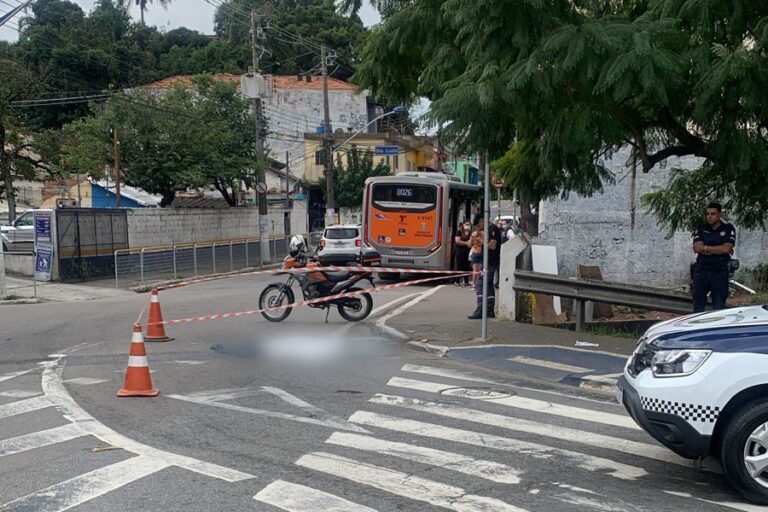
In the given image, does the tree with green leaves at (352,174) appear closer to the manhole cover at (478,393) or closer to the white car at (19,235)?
the white car at (19,235)

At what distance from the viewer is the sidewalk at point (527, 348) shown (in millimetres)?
10109

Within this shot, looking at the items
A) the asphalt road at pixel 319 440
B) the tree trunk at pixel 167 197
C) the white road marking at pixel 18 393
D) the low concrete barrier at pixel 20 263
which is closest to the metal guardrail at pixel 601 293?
the asphalt road at pixel 319 440

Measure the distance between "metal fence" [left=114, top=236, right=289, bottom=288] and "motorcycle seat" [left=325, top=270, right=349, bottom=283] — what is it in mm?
12242

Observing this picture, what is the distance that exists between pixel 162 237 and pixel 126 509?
2841cm

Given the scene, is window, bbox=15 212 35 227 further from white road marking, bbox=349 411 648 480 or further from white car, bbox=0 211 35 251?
white road marking, bbox=349 411 648 480

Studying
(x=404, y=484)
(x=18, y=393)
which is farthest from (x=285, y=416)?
(x=18, y=393)

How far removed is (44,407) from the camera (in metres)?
8.43

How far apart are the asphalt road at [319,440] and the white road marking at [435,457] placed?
0.08ft

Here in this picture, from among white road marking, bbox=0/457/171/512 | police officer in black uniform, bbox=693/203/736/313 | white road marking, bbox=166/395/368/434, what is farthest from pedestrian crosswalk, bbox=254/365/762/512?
police officer in black uniform, bbox=693/203/736/313

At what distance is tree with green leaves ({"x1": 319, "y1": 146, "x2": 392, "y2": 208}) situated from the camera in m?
55.9

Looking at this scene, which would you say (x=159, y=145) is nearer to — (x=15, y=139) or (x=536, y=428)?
(x=15, y=139)

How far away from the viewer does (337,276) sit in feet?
49.2

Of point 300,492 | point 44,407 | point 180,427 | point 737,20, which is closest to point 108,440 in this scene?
point 180,427

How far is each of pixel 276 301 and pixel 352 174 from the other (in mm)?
42144
